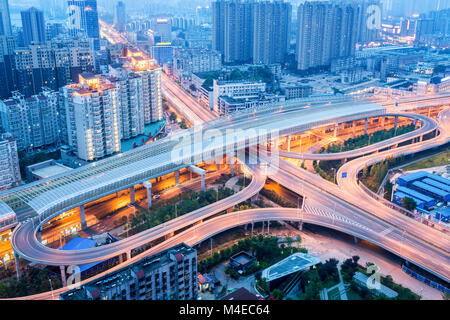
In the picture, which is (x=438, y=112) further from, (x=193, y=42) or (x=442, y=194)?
(x=193, y=42)

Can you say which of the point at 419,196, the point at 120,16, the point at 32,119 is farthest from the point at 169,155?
the point at 120,16

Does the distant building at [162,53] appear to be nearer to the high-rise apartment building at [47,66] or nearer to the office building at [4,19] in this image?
the office building at [4,19]

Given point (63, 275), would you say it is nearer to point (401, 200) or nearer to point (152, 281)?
point (152, 281)

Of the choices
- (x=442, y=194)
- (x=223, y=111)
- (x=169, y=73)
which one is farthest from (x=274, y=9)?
(x=442, y=194)

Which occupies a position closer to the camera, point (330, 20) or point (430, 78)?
point (430, 78)
